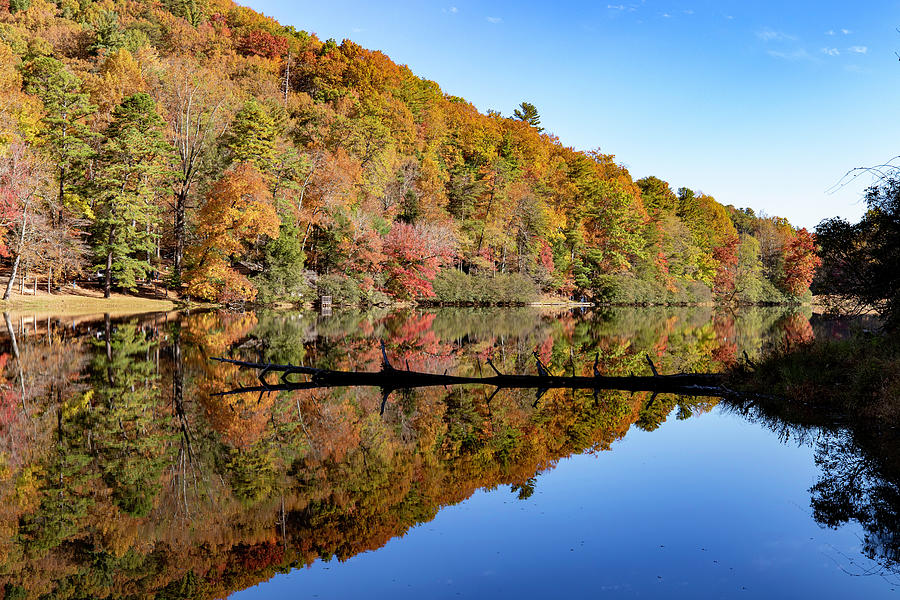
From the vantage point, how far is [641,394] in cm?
1136

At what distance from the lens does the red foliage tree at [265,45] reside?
222 feet

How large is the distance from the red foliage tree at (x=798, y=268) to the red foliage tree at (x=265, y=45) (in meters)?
62.5

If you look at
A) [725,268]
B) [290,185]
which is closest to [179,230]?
[290,185]

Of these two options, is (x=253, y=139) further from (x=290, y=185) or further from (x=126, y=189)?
(x=126, y=189)

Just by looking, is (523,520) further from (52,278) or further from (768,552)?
(52,278)

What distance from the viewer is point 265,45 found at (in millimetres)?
67750

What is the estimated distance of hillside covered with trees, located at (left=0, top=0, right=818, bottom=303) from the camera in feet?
108

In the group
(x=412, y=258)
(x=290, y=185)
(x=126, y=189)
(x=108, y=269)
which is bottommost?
(x=108, y=269)

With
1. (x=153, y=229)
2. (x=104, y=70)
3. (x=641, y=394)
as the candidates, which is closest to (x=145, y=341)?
(x=641, y=394)

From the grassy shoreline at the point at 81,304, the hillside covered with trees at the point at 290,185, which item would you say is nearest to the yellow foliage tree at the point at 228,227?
the hillside covered with trees at the point at 290,185

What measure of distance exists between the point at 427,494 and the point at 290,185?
3390 centimetres

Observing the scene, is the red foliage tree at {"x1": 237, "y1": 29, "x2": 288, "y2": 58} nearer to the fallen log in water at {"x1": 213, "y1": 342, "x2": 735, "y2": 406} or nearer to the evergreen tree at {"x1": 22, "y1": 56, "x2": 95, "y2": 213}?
the evergreen tree at {"x1": 22, "y1": 56, "x2": 95, "y2": 213}

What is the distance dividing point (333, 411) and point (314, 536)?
4.00 metres

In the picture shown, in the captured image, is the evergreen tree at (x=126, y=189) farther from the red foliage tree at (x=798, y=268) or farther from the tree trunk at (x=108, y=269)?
the red foliage tree at (x=798, y=268)
